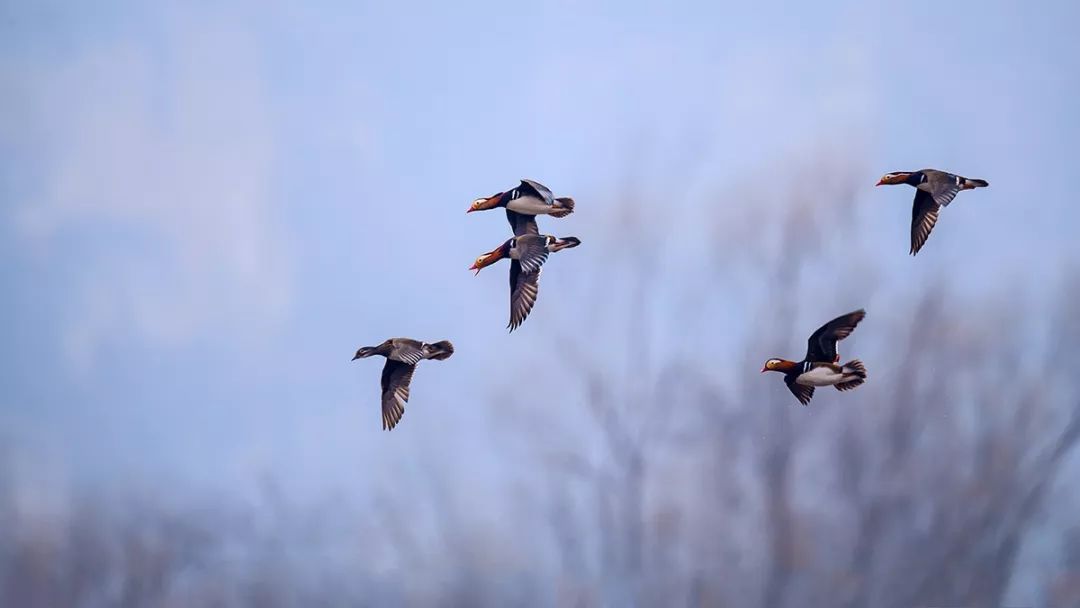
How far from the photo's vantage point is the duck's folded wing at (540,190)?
33219 millimetres

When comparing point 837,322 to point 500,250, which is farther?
point 500,250

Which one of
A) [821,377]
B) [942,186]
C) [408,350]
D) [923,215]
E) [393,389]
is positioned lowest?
[821,377]

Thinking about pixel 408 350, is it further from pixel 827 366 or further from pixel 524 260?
pixel 827 366

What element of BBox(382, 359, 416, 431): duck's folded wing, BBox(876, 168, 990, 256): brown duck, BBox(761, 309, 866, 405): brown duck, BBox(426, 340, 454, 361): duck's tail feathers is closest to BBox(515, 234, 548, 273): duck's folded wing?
BBox(426, 340, 454, 361): duck's tail feathers

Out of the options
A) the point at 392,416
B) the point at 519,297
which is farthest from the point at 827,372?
the point at 392,416

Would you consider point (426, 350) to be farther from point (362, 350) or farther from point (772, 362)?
point (772, 362)

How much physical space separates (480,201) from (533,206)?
1.54 m

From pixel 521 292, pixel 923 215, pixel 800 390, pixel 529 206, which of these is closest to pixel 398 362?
pixel 521 292

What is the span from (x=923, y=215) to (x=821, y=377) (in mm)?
4525

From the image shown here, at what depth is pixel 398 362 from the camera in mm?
35062

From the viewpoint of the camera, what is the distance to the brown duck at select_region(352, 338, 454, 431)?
34156mm

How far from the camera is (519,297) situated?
34.1 meters

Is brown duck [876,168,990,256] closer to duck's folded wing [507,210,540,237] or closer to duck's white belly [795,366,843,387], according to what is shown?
duck's white belly [795,366,843,387]

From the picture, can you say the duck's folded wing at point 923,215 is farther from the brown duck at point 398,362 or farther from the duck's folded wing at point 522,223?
the brown duck at point 398,362
